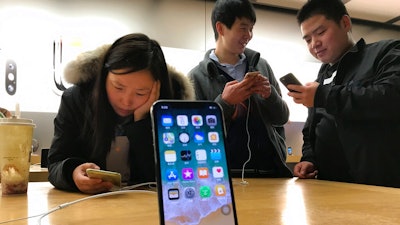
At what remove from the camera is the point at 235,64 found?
1.47m

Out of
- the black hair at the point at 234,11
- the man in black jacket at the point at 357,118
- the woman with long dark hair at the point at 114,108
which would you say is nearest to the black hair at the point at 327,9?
the man in black jacket at the point at 357,118

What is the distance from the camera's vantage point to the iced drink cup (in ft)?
2.37

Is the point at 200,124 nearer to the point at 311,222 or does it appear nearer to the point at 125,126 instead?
the point at 311,222

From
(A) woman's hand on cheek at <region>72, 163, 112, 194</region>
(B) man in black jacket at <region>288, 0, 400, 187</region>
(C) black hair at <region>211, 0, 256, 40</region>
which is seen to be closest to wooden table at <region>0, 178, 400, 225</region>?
(A) woman's hand on cheek at <region>72, 163, 112, 194</region>

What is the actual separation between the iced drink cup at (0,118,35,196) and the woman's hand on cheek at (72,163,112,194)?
106mm

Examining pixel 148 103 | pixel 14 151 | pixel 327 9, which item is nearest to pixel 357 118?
pixel 327 9

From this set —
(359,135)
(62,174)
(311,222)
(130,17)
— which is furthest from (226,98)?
(130,17)

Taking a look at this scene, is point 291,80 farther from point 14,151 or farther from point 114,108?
point 14,151

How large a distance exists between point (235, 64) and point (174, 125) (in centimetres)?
104

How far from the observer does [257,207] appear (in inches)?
25.0

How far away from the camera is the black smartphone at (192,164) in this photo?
0.42 m

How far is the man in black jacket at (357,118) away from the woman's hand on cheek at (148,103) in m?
0.54

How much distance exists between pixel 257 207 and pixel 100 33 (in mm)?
1973

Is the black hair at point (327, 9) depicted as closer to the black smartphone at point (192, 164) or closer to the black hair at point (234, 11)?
the black hair at point (234, 11)
